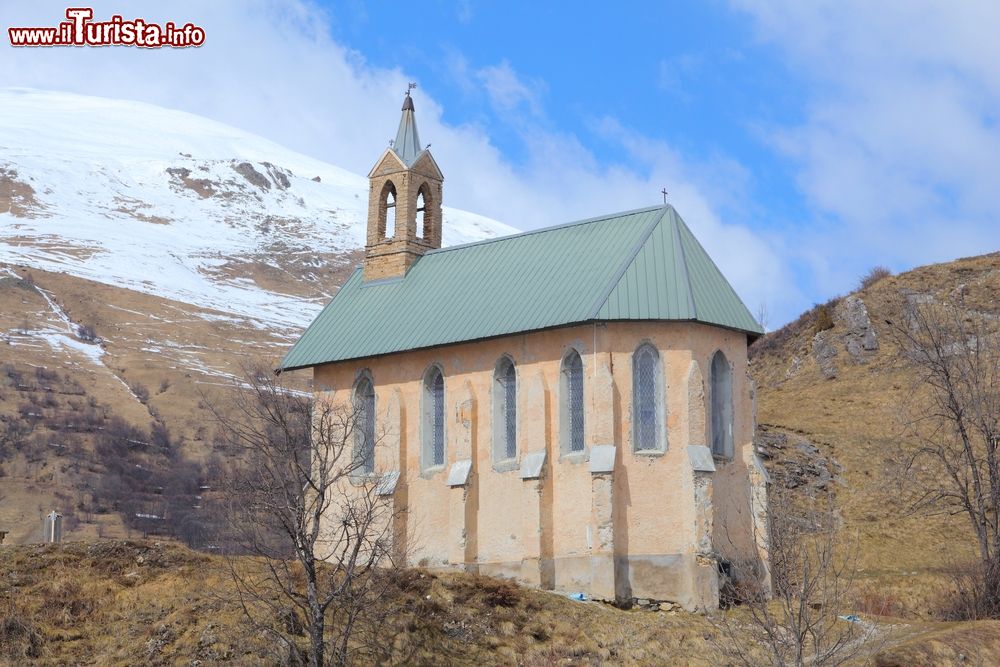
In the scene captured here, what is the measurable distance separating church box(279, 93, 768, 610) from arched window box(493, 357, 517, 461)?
0.05 meters

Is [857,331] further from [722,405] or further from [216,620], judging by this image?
[216,620]

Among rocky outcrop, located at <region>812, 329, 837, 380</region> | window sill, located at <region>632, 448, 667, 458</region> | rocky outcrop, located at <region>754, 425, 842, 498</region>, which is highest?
rocky outcrop, located at <region>812, 329, 837, 380</region>

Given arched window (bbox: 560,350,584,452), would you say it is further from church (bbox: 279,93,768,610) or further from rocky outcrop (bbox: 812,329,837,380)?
rocky outcrop (bbox: 812,329,837,380)

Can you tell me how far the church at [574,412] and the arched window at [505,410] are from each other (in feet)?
0.17

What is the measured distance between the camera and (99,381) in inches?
5098

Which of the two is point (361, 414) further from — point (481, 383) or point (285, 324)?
point (285, 324)

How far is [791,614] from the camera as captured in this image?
25.7m

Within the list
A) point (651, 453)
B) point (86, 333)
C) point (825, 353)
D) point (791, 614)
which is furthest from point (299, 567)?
point (86, 333)

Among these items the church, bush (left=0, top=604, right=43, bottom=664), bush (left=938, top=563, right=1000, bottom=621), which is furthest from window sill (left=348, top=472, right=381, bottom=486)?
bush (left=938, top=563, right=1000, bottom=621)

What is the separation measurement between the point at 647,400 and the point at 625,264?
14.3 feet

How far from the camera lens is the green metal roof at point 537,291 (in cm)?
4097

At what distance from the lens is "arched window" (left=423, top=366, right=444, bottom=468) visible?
1746 inches

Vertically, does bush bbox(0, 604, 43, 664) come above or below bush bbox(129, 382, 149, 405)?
below

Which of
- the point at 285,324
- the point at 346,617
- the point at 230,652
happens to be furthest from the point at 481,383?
the point at 285,324
